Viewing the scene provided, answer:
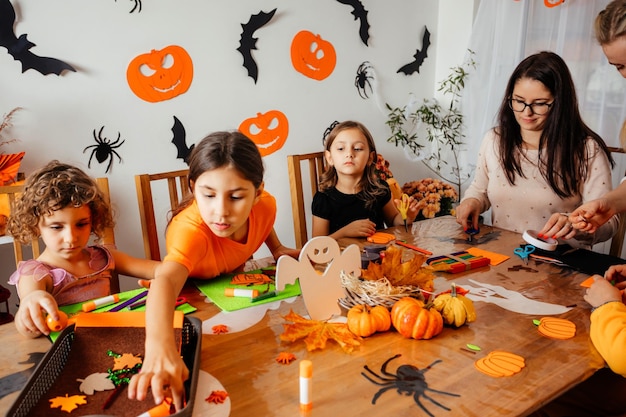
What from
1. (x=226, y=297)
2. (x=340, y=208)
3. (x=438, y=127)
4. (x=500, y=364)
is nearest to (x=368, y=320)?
(x=500, y=364)

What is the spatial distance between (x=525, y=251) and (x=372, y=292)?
0.70 metres

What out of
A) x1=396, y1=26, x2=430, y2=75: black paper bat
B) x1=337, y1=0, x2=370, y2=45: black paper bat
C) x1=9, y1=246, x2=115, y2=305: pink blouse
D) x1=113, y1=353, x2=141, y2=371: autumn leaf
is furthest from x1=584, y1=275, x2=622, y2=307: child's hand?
x1=396, y1=26, x2=430, y2=75: black paper bat

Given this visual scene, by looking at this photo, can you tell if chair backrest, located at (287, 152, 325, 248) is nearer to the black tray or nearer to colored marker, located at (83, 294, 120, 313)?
colored marker, located at (83, 294, 120, 313)

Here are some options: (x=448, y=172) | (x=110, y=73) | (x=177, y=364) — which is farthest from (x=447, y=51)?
(x=177, y=364)

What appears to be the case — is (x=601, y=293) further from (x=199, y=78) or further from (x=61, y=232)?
(x=199, y=78)

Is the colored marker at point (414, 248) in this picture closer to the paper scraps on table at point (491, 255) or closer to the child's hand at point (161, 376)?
the paper scraps on table at point (491, 255)

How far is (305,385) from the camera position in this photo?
0.81m

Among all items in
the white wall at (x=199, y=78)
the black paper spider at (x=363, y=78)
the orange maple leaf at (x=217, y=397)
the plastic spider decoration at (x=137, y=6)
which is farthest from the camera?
the black paper spider at (x=363, y=78)

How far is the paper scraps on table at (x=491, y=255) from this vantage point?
5.08 ft

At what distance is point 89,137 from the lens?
2.29 metres

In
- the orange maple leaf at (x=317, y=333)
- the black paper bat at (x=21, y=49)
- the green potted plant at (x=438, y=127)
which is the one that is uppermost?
the black paper bat at (x=21, y=49)

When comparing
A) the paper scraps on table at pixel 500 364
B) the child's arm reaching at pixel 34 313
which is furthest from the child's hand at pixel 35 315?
the paper scraps on table at pixel 500 364

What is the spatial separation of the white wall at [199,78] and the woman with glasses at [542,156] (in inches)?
50.4

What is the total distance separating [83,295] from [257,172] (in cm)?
59
